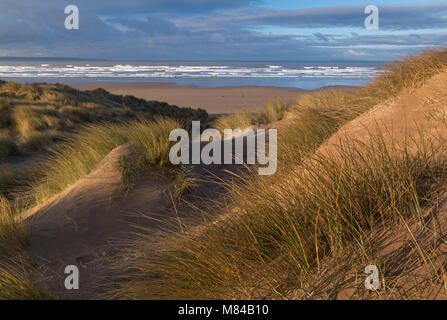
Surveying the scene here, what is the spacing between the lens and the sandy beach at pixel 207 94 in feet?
84.1

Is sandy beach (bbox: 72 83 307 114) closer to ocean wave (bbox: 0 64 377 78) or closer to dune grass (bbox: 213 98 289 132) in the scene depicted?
dune grass (bbox: 213 98 289 132)

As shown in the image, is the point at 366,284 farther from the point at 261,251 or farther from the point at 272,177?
the point at 272,177

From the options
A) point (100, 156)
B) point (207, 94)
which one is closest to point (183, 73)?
point (207, 94)

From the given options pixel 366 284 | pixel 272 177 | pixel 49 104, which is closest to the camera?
pixel 366 284

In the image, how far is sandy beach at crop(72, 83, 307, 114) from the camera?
1009 inches

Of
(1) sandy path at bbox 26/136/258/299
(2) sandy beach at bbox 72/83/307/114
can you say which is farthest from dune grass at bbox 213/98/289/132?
(2) sandy beach at bbox 72/83/307/114

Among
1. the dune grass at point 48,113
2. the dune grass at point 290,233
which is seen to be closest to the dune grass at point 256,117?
the dune grass at point 48,113

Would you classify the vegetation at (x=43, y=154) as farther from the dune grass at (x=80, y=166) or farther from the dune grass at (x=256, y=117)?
the dune grass at (x=256, y=117)

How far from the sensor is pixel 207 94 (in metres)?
30.8

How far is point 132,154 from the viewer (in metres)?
5.21

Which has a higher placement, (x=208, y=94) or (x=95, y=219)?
(x=208, y=94)

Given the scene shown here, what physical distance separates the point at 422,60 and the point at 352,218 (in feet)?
16.4

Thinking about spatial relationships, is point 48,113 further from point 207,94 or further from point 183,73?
point 183,73

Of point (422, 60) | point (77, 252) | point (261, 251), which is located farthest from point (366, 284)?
point (422, 60)
